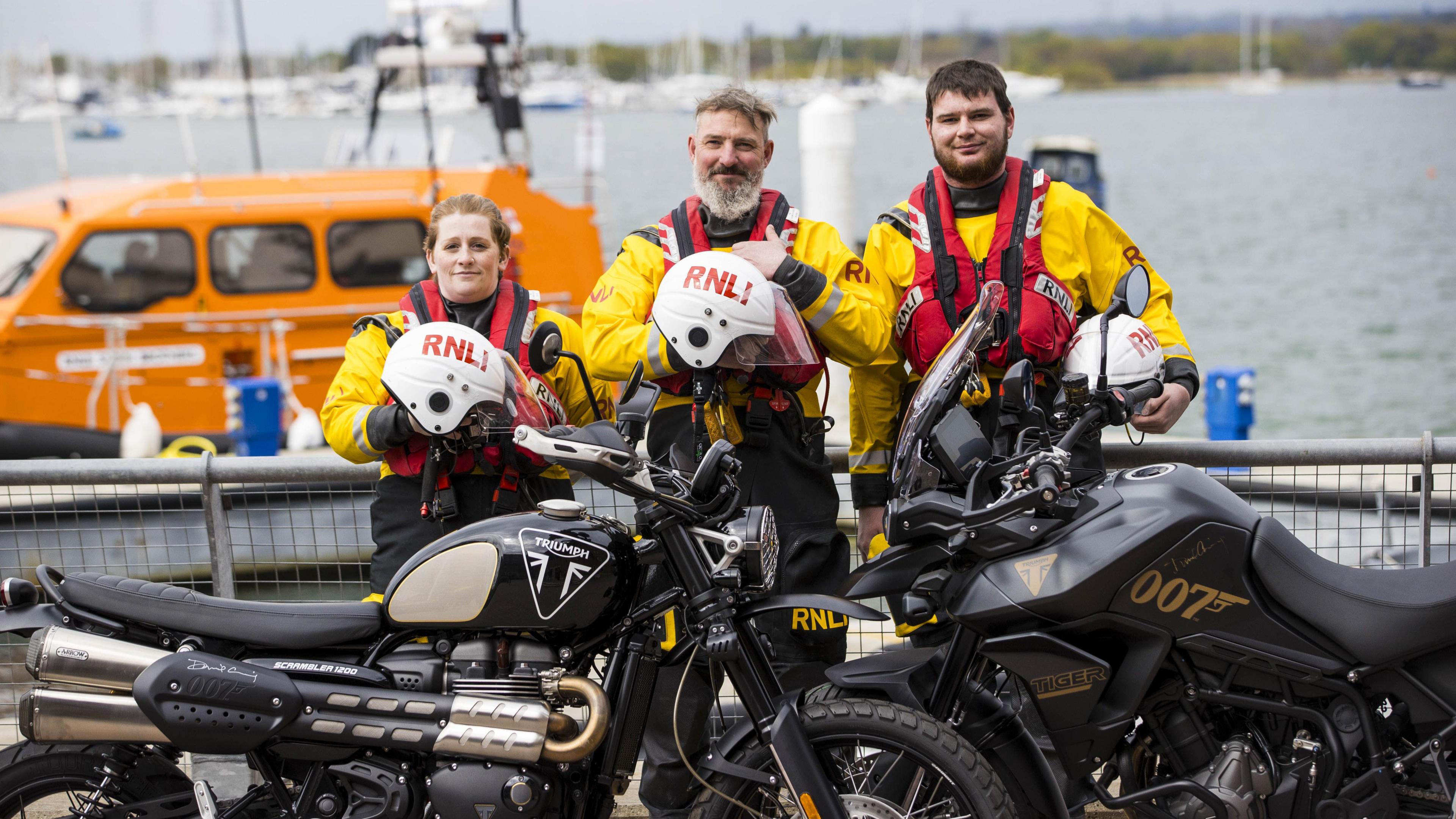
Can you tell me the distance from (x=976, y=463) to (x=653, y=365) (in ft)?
2.69

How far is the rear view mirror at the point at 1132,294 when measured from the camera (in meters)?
2.65

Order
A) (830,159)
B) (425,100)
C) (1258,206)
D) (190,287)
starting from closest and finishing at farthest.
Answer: (425,100), (830,159), (190,287), (1258,206)

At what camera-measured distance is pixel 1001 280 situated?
328 cm

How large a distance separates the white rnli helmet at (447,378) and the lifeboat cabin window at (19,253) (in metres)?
8.20

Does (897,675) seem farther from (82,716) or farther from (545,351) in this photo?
(82,716)

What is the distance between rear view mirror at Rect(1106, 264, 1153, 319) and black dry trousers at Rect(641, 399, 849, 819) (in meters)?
0.91

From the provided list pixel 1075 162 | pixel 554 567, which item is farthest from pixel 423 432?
pixel 1075 162

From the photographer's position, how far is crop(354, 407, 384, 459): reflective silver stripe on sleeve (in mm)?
3119

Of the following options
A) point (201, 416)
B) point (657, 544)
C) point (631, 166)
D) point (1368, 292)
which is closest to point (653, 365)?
point (657, 544)

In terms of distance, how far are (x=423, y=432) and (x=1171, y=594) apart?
1.73 meters

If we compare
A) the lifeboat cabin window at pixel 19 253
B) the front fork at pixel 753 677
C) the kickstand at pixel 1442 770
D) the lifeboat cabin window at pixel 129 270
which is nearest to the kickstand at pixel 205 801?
the front fork at pixel 753 677

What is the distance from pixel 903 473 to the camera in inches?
109

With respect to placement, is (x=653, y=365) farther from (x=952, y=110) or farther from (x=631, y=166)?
(x=631, y=166)

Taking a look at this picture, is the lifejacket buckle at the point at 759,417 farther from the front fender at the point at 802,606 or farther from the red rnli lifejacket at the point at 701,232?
the front fender at the point at 802,606
